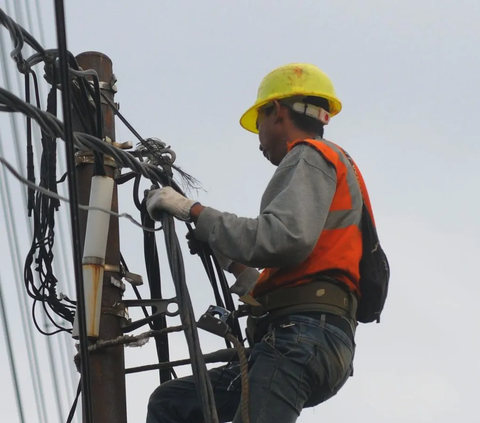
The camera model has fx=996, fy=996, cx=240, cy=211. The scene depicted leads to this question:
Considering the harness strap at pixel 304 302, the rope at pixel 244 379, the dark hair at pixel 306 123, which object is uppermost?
the dark hair at pixel 306 123

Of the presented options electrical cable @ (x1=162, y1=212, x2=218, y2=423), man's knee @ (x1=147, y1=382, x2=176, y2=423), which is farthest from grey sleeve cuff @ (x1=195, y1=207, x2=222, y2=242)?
man's knee @ (x1=147, y1=382, x2=176, y2=423)

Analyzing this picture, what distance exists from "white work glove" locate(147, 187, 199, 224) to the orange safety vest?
0.47m

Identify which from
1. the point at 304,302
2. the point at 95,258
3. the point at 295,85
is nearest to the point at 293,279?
the point at 304,302

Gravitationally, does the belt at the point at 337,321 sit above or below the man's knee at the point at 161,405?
above

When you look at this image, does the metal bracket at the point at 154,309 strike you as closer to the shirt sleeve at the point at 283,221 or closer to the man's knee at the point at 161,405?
the man's knee at the point at 161,405

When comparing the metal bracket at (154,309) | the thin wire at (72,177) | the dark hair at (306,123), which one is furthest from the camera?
the dark hair at (306,123)

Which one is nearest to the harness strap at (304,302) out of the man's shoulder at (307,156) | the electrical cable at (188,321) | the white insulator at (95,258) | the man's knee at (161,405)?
the electrical cable at (188,321)

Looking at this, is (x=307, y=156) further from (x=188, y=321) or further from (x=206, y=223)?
(x=188, y=321)

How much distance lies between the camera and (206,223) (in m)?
4.46

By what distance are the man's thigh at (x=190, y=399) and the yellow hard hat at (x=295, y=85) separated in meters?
1.43

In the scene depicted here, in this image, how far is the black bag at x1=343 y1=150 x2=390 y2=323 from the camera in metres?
4.69

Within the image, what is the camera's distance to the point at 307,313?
441cm

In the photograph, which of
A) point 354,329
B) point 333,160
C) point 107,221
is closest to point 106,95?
point 107,221

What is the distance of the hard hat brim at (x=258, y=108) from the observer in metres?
5.22
